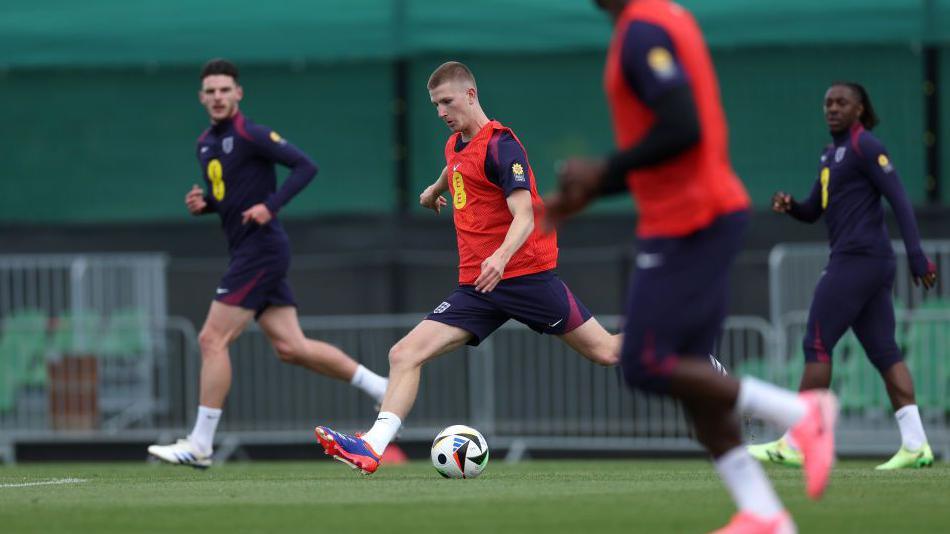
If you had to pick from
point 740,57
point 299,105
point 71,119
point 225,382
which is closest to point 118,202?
point 71,119

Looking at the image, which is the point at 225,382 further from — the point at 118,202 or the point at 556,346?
the point at 118,202

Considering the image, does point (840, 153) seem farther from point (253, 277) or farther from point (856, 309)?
point (253, 277)

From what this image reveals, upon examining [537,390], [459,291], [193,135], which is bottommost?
[537,390]

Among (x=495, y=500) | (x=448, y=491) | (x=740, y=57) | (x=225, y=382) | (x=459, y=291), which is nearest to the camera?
(x=495, y=500)

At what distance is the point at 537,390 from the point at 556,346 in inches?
17.3

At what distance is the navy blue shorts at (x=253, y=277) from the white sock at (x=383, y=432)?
6.96ft

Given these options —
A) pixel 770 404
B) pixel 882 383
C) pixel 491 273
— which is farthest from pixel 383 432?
pixel 882 383

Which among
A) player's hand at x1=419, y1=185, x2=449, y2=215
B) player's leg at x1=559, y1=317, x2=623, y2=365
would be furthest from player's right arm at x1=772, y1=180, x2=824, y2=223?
player's hand at x1=419, y1=185, x2=449, y2=215

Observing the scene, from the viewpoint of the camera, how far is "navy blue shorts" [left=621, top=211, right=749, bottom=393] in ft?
19.0

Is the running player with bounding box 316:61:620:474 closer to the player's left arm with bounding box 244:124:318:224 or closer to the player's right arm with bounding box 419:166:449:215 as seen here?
the player's right arm with bounding box 419:166:449:215

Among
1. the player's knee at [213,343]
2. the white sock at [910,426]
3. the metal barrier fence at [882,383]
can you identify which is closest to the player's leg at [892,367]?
the white sock at [910,426]

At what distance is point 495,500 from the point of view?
734 centimetres

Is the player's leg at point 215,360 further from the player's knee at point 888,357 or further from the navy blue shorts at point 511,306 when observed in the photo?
the player's knee at point 888,357

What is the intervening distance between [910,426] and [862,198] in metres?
1.40
